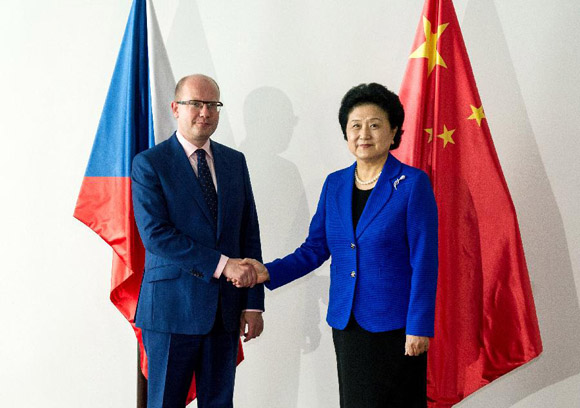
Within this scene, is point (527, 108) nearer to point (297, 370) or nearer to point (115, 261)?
point (297, 370)

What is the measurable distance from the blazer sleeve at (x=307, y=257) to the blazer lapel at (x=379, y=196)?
25 cm

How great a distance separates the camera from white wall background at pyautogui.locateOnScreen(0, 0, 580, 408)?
2.69 meters

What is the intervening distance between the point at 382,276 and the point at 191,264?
0.65 meters

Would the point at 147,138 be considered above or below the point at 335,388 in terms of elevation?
above

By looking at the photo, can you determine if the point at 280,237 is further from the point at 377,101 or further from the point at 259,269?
the point at 377,101

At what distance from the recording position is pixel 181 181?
2.01 metres

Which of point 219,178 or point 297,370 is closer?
point 219,178

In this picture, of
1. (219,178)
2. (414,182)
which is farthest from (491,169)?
(219,178)

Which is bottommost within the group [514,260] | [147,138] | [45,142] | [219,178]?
[514,260]

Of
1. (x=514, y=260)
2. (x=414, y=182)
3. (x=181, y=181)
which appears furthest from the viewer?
(x=514, y=260)

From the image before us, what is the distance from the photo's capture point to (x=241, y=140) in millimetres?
2836

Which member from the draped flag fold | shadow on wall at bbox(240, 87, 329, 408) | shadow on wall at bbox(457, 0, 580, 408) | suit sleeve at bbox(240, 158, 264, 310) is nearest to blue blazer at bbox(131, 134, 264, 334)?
suit sleeve at bbox(240, 158, 264, 310)

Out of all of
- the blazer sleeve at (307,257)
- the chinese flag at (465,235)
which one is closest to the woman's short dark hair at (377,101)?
the blazer sleeve at (307,257)

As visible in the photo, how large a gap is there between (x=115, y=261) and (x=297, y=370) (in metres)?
1.07
